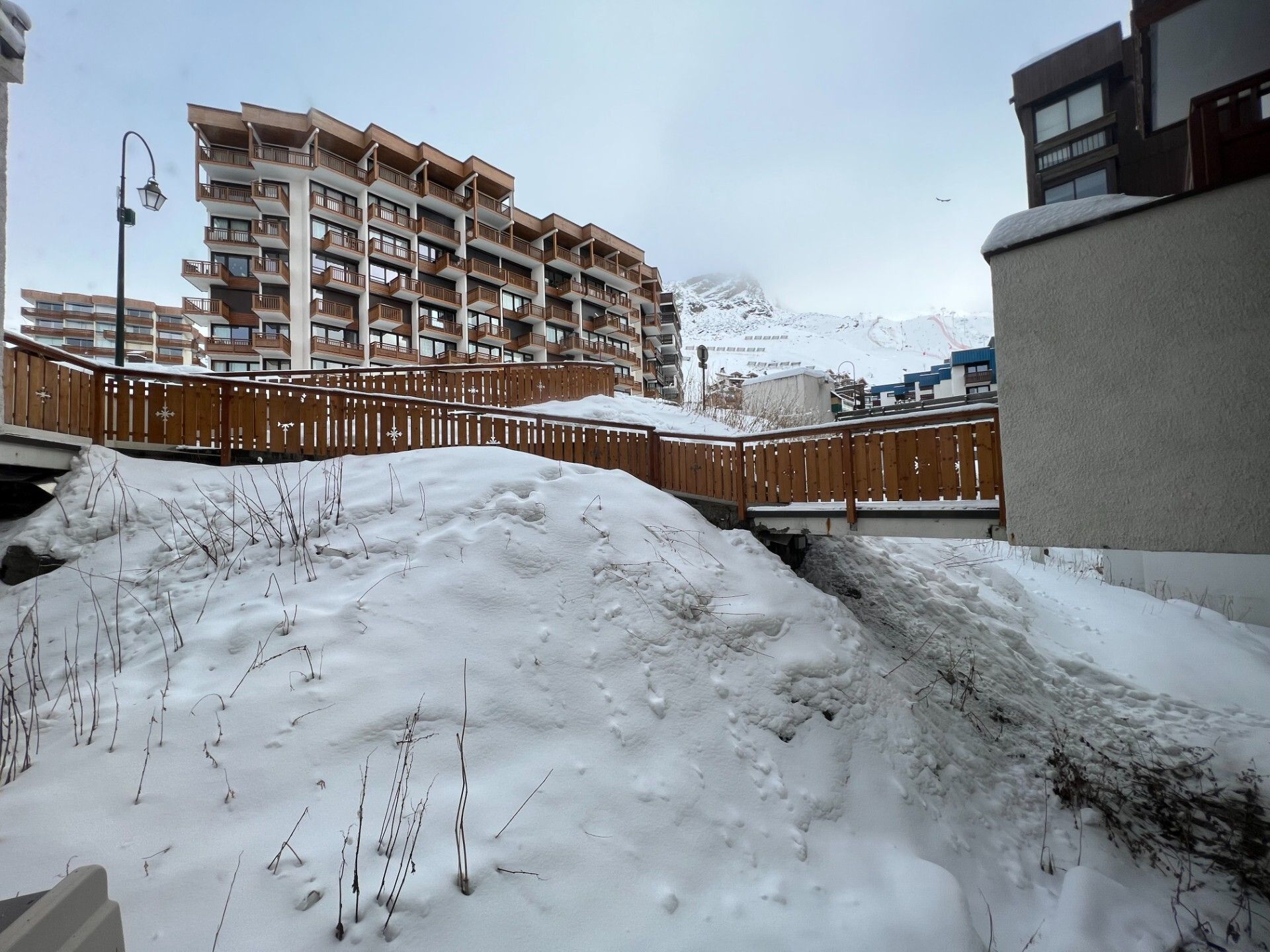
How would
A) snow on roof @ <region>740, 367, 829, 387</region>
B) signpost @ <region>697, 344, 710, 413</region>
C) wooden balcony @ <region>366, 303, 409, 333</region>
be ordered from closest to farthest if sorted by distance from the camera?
snow on roof @ <region>740, 367, 829, 387</region> → signpost @ <region>697, 344, 710, 413</region> → wooden balcony @ <region>366, 303, 409, 333</region>

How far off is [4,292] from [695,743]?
7.28 metres

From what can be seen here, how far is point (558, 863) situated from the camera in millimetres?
3350

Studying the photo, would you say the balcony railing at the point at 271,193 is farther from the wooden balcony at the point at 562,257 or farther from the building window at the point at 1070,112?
the building window at the point at 1070,112

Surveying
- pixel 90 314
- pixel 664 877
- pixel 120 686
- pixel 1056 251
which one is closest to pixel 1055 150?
pixel 1056 251

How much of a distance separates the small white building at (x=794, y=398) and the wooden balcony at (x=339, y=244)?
26.5m

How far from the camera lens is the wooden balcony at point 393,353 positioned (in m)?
33.8

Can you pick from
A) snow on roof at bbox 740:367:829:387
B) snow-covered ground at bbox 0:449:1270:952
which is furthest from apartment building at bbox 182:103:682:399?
snow-covered ground at bbox 0:449:1270:952

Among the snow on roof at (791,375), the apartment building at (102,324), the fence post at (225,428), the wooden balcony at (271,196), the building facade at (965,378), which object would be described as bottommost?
the fence post at (225,428)

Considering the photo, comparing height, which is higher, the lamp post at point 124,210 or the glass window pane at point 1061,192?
the glass window pane at point 1061,192

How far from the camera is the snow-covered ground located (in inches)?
121

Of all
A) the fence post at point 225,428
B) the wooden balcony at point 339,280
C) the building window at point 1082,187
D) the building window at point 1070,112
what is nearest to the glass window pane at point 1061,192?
the building window at point 1082,187

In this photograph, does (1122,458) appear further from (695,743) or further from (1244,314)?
(695,743)

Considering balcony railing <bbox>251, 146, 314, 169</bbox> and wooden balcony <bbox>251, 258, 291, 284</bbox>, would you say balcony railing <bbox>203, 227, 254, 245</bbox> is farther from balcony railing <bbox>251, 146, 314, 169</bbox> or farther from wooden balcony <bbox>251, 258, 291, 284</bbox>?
balcony railing <bbox>251, 146, 314, 169</bbox>

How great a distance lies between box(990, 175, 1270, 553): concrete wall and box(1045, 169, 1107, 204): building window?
20222 millimetres
